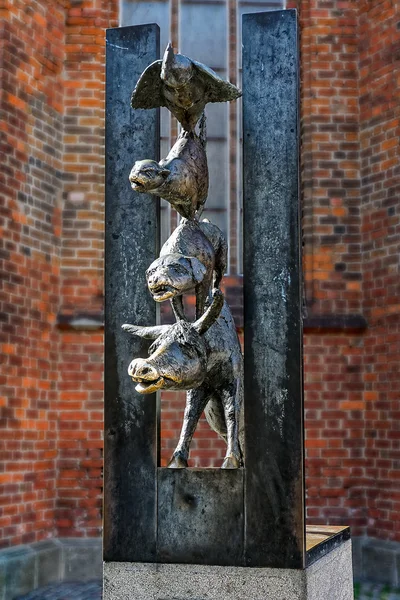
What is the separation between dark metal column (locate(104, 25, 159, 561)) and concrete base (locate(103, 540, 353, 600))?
5 cm

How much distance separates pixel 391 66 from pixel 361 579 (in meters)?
4.28

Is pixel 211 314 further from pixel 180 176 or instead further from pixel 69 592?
pixel 69 592

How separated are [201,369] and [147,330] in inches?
7.9

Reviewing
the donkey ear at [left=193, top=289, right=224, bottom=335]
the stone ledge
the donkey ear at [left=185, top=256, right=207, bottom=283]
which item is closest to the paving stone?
the stone ledge

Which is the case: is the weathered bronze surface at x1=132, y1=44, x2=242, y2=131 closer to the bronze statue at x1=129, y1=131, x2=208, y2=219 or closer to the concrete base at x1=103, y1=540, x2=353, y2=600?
the bronze statue at x1=129, y1=131, x2=208, y2=219

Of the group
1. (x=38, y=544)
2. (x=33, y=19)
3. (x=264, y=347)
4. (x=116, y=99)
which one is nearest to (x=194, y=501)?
(x=264, y=347)

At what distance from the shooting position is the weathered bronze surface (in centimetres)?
231

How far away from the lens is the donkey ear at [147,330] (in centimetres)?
229

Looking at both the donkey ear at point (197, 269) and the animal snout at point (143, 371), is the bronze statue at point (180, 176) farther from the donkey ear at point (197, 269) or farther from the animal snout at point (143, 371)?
the animal snout at point (143, 371)

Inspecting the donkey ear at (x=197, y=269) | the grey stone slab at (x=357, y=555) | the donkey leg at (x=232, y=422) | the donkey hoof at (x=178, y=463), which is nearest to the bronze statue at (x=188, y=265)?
the donkey ear at (x=197, y=269)

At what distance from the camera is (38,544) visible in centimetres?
612

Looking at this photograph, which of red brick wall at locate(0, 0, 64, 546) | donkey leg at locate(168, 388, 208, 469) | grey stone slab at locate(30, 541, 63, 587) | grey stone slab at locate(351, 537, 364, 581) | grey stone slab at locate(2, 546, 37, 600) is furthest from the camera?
grey stone slab at locate(351, 537, 364, 581)

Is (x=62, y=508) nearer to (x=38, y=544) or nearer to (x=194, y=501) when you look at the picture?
(x=38, y=544)

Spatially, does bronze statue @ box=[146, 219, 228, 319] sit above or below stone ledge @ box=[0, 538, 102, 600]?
above
